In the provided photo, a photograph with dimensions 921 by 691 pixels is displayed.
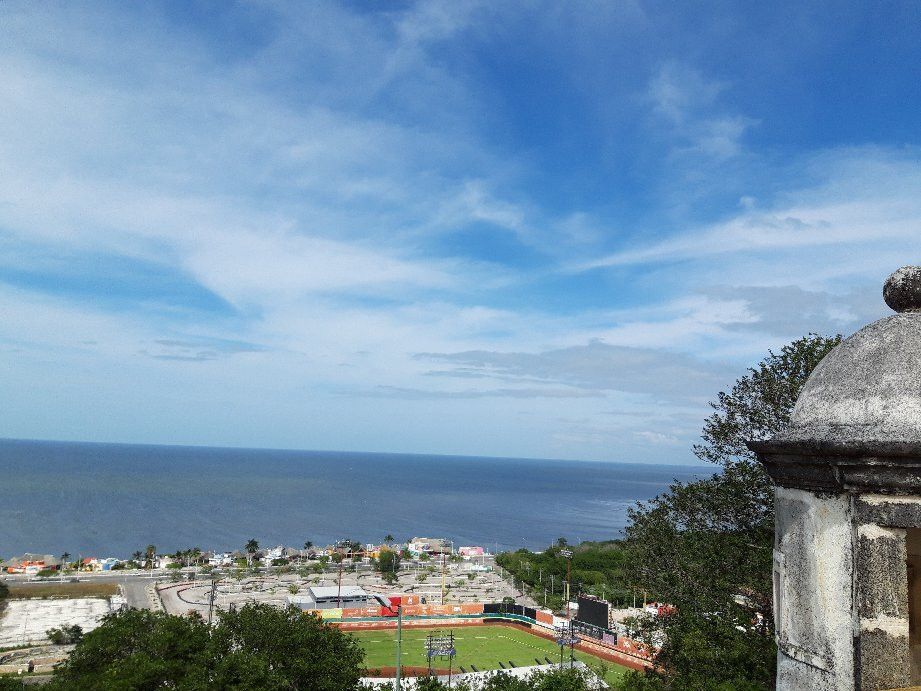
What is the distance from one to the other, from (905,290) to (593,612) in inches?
1765

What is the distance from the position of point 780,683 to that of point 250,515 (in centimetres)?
12908

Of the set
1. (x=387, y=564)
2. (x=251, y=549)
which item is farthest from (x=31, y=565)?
(x=387, y=564)

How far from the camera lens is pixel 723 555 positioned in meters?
13.8

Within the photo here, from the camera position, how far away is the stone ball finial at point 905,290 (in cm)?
428

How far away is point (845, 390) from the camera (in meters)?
4.18

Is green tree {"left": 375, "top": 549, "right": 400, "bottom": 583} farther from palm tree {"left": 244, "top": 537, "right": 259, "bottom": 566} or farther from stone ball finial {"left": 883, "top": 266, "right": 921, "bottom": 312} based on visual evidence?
stone ball finial {"left": 883, "top": 266, "right": 921, "bottom": 312}

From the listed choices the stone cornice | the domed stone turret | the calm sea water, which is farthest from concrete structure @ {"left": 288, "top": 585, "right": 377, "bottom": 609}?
the domed stone turret

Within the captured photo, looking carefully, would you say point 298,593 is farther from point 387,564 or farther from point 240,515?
point 240,515

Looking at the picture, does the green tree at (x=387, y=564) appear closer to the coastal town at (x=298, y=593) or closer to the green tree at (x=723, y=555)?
the coastal town at (x=298, y=593)

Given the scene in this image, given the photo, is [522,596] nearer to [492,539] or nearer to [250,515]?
[492,539]

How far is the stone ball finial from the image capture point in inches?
169

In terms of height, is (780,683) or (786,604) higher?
(786,604)

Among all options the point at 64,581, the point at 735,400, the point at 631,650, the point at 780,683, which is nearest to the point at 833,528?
the point at 780,683

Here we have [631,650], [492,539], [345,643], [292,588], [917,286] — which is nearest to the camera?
[917,286]
